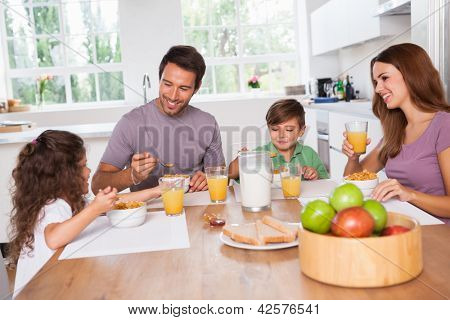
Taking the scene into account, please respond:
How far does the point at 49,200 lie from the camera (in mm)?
1507

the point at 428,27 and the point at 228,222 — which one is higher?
the point at 428,27

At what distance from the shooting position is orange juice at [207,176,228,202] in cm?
171

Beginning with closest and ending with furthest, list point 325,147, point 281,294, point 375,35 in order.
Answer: point 281,294 < point 375,35 < point 325,147

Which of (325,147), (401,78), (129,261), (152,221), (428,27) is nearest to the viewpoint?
(129,261)

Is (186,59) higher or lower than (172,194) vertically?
higher

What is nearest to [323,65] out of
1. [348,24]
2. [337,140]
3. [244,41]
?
Answer: [244,41]

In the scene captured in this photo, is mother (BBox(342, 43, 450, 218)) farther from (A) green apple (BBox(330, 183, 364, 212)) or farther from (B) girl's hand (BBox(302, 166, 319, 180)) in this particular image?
(A) green apple (BBox(330, 183, 364, 212))

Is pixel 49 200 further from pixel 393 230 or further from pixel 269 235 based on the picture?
pixel 393 230

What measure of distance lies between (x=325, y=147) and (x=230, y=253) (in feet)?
11.9

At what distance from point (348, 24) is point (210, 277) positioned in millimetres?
3841

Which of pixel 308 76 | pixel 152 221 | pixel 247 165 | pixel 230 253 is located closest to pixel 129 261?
pixel 230 253

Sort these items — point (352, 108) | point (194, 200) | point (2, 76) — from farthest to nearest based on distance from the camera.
Result: point (2, 76) → point (352, 108) → point (194, 200)

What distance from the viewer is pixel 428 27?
2.76m
